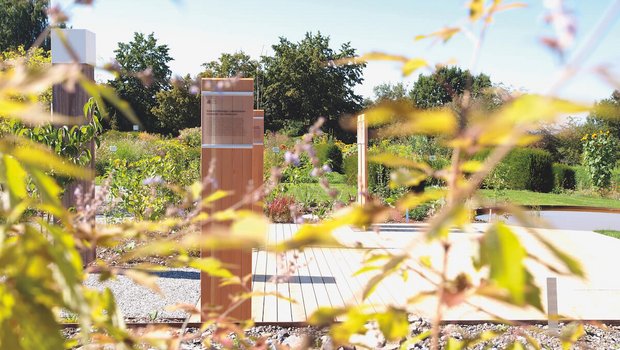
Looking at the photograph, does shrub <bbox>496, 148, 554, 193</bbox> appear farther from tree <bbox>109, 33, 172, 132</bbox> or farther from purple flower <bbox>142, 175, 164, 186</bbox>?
tree <bbox>109, 33, 172, 132</bbox>

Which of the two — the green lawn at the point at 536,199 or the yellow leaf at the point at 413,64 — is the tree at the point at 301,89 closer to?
the green lawn at the point at 536,199

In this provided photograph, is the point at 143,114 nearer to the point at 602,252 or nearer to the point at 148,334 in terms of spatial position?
the point at 602,252

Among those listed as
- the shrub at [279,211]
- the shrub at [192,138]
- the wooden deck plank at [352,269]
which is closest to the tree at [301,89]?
the shrub at [192,138]

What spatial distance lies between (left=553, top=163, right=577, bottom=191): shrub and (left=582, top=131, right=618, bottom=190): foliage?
115cm

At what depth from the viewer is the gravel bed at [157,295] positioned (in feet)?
12.4

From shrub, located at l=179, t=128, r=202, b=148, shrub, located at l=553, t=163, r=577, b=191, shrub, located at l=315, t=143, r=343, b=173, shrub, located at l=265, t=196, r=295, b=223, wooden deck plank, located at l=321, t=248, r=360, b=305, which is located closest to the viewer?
wooden deck plank, located at l=321, t=248, r=360, b=305

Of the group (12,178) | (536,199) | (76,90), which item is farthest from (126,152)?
(12,178)

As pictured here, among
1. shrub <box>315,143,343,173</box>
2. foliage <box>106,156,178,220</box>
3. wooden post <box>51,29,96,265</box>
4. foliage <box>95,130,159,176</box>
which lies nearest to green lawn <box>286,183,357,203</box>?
foliage <box>106,156,178,220</box>

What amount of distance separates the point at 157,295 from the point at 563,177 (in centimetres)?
1362

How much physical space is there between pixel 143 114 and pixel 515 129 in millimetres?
32645

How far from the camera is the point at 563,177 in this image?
15539 millimetres

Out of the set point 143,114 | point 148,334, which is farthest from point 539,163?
point 143,114

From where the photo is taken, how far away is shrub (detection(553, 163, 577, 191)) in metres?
15.5

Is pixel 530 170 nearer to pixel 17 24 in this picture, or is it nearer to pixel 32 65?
pixel 32 65
